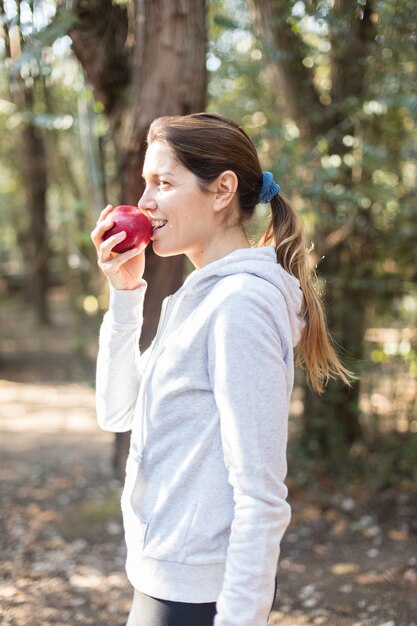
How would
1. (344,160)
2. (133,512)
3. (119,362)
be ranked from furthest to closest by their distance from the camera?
(344,160) < (119,362) < (133,512)

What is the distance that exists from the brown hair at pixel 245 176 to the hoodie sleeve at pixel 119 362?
408 mm

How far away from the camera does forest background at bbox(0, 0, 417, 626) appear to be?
11.8 feet

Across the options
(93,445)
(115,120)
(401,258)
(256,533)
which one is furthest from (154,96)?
(93,445)

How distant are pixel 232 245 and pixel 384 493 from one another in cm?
367

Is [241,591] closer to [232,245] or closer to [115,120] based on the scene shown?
[232,245]

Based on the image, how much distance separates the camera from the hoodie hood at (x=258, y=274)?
1527 mm

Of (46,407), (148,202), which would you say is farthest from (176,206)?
(46,407)

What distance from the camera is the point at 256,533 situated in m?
1.34

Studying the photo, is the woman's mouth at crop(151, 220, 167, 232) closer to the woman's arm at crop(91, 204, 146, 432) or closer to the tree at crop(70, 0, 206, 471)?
the woman's arm at crop(91, 204, 146, 432)

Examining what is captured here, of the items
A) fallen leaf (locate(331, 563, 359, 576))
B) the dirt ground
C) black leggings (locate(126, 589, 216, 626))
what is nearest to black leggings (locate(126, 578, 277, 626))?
black leggings (locate(126, 589, 216, 626))

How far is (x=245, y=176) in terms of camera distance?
5.70 feet

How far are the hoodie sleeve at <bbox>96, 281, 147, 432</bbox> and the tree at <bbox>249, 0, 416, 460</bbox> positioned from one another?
8.50 feet

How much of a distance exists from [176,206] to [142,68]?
2.26m

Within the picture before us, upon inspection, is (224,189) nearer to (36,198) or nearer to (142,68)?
(142,68)
